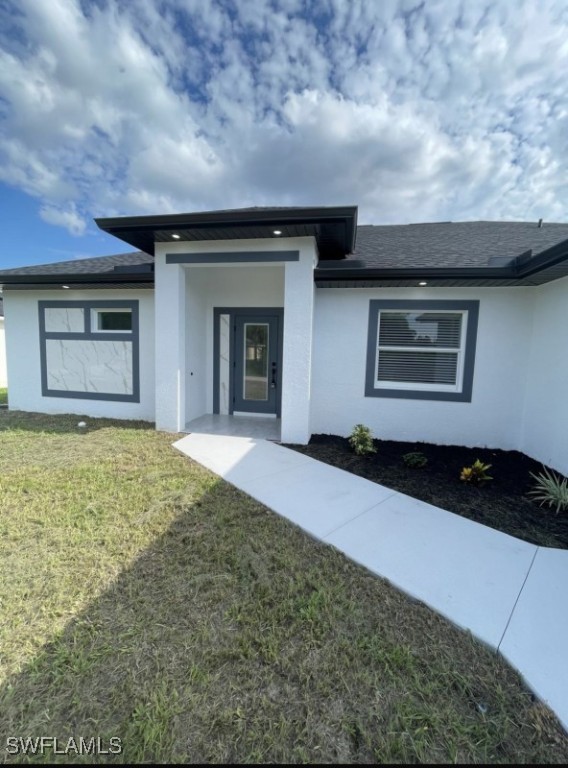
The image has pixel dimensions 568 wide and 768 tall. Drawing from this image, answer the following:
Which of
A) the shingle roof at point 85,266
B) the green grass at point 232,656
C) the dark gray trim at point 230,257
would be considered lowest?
the green grass at point 232,656

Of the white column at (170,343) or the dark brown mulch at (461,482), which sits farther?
the white column at (170,343)

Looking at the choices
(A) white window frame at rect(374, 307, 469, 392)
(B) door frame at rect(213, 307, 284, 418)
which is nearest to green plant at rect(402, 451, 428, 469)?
(A) white window frame at rect(374, 307, 469, 392)

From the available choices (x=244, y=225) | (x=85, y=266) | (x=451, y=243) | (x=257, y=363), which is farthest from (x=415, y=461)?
(x=85, y=266)

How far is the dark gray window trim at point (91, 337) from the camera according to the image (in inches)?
297

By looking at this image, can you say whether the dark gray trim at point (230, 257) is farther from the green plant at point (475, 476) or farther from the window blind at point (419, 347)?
the green plant at point (475, 476)

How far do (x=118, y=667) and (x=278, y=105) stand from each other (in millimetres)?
10480

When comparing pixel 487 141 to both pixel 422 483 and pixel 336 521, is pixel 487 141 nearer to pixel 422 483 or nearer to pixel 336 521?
pixel 422 483

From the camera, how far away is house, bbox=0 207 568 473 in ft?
17.8

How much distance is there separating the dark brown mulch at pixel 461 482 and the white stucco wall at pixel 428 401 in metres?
0.30

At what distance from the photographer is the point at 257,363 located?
802cm

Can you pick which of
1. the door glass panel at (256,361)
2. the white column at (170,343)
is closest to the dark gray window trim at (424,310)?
the door glass panel at (256,361)

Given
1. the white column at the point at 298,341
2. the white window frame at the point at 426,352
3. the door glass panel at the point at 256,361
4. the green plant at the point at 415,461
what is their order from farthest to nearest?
the door glass panel at the point at 256,361
the white window frame at the point at 426,352
the white column at the point at 298,341
the green plant at the point at 415,461

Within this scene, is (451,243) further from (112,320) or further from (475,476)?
(112,320)

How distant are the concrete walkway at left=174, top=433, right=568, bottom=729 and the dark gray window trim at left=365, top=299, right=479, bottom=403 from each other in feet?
7.66
